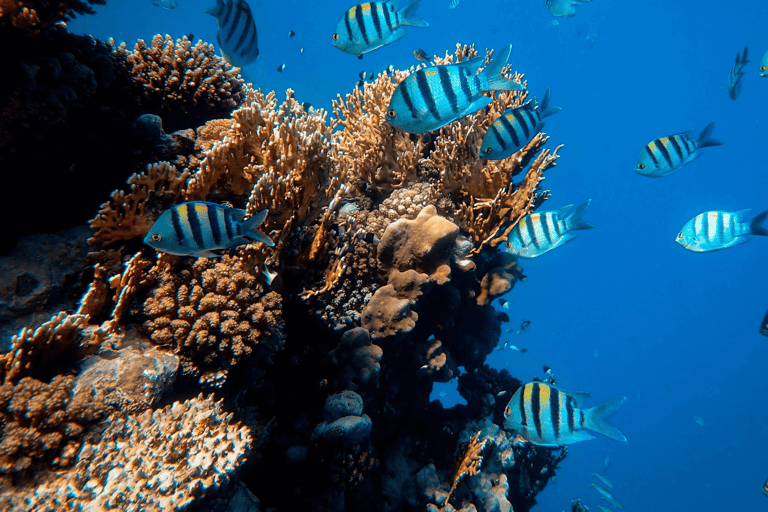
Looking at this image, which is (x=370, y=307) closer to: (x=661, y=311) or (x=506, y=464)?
(x=506, y=464)

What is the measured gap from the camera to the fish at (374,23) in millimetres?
3271

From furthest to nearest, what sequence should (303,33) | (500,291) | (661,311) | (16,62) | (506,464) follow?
(303,33) → (661,311) → (506,464) → (500,291) → (16,62)

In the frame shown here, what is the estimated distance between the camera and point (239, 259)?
112 inches

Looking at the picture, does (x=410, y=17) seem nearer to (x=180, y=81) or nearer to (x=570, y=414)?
(x=180, y=81)

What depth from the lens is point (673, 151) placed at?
4512 mm

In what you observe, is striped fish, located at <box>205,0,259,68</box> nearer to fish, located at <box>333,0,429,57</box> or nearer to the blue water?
fish, located at <box>333,0,429,57</box>

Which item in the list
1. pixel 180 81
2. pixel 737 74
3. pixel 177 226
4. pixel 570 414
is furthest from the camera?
pixel 737 74

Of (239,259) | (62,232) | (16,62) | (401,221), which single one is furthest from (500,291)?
(16,62)

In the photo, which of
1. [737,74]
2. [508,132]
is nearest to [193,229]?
[508,132]

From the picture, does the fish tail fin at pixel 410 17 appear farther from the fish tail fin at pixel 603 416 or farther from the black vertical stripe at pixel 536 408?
the fish tail fin at pixel 603 416

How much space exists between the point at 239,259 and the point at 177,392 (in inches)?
43.1

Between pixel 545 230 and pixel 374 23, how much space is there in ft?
8.90

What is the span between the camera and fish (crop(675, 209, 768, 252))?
4.26 metres

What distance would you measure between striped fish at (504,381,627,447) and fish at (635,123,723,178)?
10.9 ft
